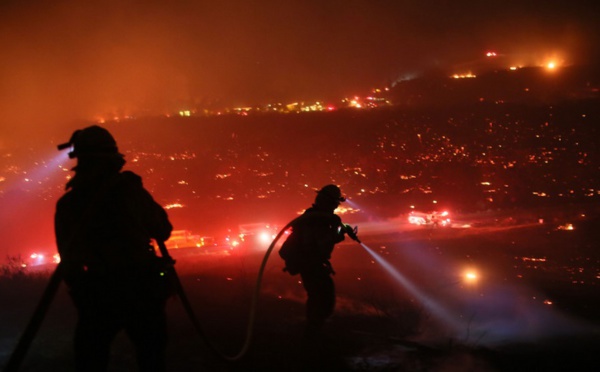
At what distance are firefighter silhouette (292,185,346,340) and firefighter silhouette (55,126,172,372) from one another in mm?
2796

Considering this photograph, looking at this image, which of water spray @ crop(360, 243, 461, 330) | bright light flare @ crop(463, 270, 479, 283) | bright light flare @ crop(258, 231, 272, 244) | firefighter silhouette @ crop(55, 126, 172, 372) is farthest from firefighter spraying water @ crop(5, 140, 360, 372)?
bright light flare @ crop(258, 231, 272, 244)

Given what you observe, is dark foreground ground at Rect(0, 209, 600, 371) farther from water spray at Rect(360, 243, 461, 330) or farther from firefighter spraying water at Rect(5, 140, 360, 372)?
firefighter spraying water at Rect(5, 140, 360, 372)

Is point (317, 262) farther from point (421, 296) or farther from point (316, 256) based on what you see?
point (421, 296)

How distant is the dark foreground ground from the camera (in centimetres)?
521

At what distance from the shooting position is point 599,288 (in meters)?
10.9

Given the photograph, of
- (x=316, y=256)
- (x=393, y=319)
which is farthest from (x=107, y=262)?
(x=393, y=319)

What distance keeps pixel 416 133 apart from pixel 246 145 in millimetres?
12554

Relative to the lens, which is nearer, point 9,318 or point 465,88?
point 9,318

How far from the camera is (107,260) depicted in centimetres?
303

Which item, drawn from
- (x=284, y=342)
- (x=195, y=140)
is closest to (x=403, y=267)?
(x=284, y=342)

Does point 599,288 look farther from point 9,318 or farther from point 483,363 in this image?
point 9,318

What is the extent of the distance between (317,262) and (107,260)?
10.4ft

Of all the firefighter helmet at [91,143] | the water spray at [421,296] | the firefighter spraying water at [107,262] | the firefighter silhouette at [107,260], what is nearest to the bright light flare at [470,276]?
the water spray at [421,296]

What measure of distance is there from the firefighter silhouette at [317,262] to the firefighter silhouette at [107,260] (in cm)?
280
